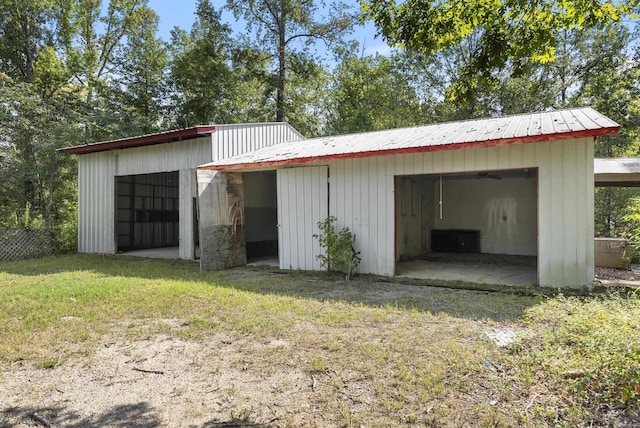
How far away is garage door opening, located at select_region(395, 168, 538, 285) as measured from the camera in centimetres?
1030

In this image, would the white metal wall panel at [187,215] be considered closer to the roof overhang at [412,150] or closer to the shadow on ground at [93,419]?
the roof overhang at [412,150]

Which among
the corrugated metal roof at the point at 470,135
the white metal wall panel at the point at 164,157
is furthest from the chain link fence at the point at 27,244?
the corrugated metal roof at the point at 470,135

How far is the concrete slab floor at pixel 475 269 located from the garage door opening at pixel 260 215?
3690 millimetres

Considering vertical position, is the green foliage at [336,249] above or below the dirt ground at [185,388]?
above

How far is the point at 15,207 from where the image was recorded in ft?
52.1

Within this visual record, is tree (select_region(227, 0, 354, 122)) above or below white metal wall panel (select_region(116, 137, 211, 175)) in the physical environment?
above

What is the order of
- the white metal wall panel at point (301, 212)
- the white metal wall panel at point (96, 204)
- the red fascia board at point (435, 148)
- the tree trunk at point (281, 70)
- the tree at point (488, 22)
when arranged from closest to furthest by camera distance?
the tree at point (488, 22)
the red fascia board at point (435, 148)
the white metal wall panel at point (301, 212)
the white metal wall panel at point (96, 204)
the tree trunk at point (281, 70)

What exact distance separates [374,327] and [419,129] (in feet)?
20.8

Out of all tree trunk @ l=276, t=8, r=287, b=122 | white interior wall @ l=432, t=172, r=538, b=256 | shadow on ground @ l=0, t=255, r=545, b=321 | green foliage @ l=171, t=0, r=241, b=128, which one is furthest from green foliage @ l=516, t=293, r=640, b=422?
green foliage @ l=171, t=0, r=241, b=128

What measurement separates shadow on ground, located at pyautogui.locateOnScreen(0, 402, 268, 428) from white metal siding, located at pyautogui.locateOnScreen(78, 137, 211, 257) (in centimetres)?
775

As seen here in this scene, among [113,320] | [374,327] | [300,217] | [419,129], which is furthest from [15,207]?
[374,327]

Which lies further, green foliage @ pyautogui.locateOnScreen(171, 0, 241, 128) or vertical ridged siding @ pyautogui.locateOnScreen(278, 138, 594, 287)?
green foliage @ pyautogui.locateOnScreen(171, 0, 241, 128)

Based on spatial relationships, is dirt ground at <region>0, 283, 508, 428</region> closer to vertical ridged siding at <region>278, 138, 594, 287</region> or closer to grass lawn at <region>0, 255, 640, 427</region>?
grass lawn at <region>0, 255, 640, 427</region>

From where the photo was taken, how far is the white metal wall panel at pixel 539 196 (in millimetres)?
5875
